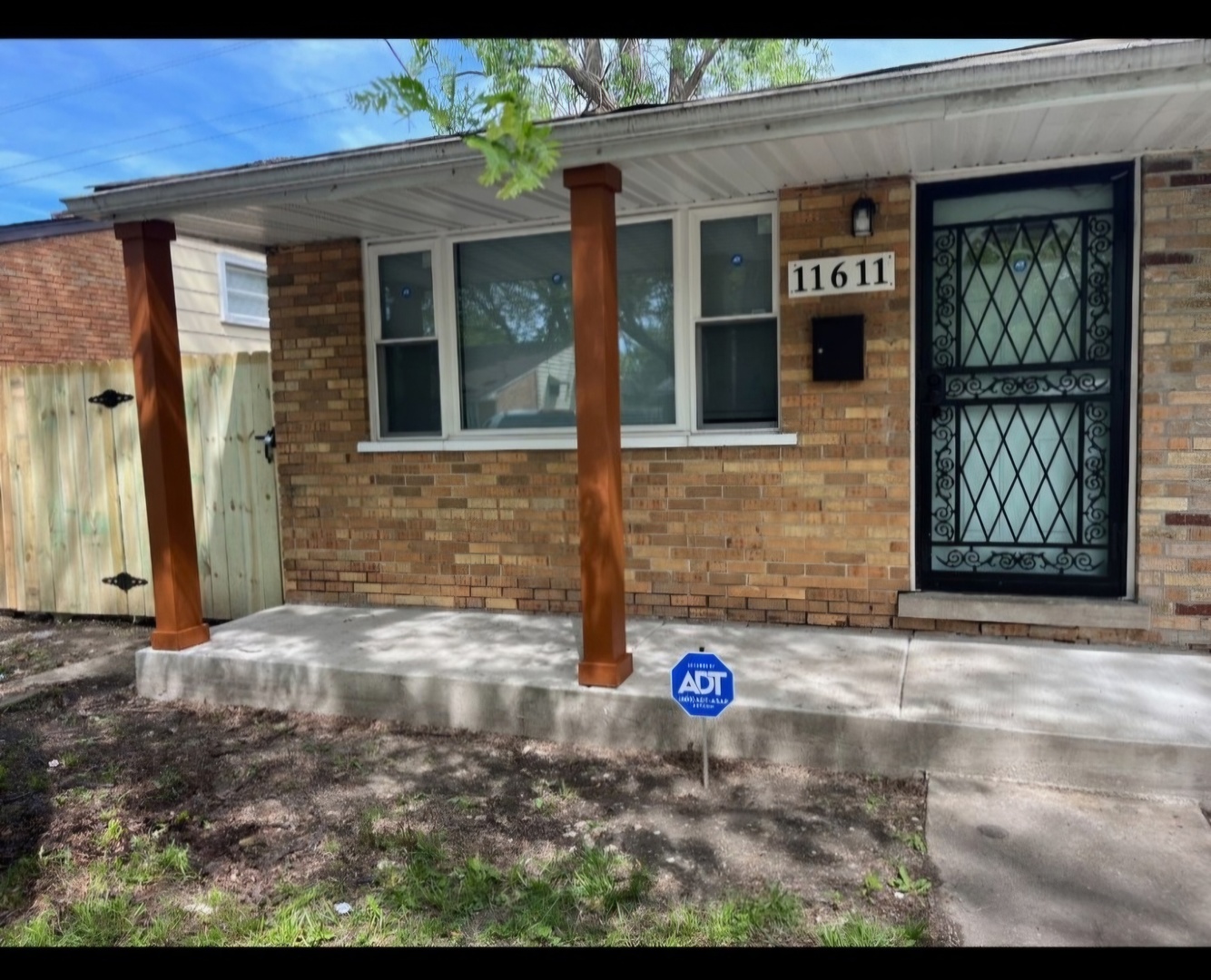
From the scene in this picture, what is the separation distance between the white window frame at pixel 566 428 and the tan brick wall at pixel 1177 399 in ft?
6.12

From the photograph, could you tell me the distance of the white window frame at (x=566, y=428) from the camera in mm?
5234

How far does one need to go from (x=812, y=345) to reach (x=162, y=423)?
12.8 feet

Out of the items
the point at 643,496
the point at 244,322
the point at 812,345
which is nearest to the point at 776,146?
the point at 812,345

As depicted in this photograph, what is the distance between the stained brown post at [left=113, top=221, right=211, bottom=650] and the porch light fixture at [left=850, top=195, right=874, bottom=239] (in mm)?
3998

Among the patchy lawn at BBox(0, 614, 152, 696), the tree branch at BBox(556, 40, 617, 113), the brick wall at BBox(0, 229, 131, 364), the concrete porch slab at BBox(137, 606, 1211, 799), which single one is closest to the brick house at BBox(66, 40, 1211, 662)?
the concrete porch slab at BBox(137, 606, 1211, 799)

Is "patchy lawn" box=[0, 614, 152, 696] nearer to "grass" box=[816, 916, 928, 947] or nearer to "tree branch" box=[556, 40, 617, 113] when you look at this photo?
"grass" box=[816, 916, 928, 947]

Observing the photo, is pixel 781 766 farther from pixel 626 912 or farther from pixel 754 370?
pixel 754 370

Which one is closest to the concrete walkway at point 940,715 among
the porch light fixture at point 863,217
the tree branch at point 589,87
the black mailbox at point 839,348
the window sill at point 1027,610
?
the window sill at point 1027,610

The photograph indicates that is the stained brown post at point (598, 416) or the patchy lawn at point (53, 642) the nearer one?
the stained brown post at point (598, 416)

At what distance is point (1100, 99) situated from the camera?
3.46m

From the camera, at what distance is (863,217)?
4.79 m

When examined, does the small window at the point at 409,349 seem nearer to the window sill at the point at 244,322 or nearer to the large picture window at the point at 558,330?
the large picture window at the point at 558,330
